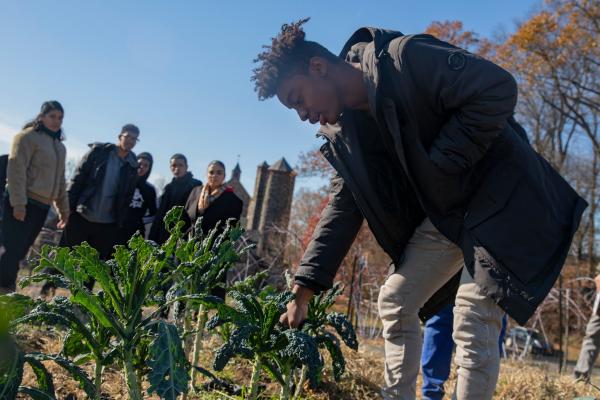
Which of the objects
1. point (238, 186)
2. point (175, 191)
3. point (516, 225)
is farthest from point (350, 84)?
point (238, 186)

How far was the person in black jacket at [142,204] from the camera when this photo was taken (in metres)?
6.14

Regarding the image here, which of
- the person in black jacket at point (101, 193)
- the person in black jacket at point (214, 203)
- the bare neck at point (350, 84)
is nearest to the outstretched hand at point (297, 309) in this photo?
the bare neck at point (350, 84)

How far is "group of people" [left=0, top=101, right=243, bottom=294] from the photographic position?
499 centimetres

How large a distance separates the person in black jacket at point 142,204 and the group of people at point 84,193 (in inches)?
1.0

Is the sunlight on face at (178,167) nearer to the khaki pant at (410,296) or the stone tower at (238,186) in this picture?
the khaki pant at (410,296)

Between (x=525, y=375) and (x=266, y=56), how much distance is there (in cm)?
311

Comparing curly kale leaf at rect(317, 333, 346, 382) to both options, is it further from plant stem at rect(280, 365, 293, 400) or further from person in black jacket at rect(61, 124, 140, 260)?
person in black jacket at rect(61, 124, 140, 260)

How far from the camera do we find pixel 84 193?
553cm

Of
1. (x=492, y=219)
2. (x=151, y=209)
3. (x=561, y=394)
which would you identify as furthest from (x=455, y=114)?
(x=151, y=209)

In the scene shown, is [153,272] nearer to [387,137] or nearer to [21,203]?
[387,137]

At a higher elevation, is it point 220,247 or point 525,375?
point 220,247

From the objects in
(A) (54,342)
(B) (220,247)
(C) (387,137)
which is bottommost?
(A) (54,342)

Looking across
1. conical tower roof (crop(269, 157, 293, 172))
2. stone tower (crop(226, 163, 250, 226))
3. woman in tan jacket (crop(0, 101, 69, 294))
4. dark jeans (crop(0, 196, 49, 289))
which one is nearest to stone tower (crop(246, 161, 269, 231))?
conical tower roof (crop(269, 157, 293, 172))

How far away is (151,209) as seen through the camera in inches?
256
